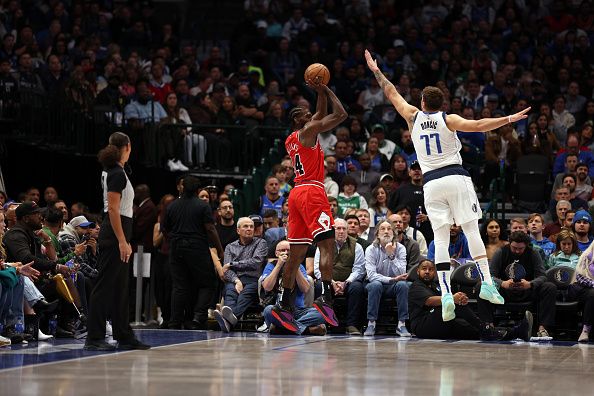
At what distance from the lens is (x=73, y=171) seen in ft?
61.8

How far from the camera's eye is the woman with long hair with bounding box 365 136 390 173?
57.3 ft

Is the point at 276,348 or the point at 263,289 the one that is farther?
the point at 263,289

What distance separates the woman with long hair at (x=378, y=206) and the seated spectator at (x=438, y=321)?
2.71 metres

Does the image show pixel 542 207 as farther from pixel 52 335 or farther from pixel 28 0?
pixel 28 0

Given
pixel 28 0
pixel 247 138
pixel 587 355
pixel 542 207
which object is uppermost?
pixel 28 0

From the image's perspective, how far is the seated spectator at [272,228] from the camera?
15041 millimetres

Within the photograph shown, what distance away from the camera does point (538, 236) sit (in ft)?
48.3

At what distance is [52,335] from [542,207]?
8.50 meters

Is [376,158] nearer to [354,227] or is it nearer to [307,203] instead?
[354,227]

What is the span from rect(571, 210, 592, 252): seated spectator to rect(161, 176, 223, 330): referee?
4.86m

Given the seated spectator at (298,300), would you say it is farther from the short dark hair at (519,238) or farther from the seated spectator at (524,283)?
the short dark hair at (519,238)

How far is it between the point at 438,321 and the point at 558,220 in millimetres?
3670

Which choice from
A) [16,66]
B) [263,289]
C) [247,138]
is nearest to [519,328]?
[263,289]

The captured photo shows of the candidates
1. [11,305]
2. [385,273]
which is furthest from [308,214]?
[11,305]
